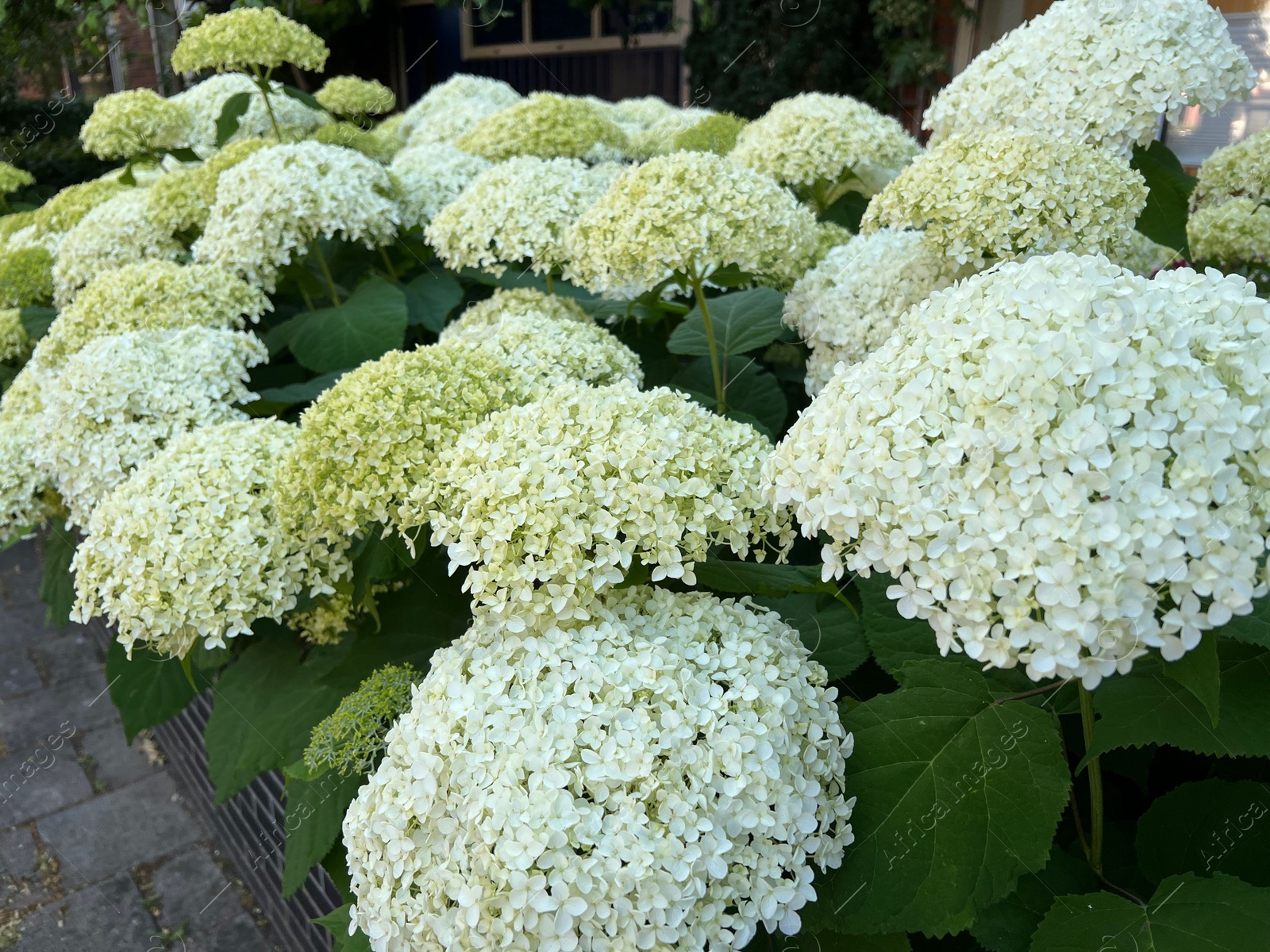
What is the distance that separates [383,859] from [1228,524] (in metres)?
0.89

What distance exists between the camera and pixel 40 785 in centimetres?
330

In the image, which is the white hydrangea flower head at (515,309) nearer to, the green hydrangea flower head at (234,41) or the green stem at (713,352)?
the green stem at (713,352)

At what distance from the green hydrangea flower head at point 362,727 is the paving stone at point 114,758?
2439 mm

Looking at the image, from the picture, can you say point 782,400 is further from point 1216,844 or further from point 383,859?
point 383,859

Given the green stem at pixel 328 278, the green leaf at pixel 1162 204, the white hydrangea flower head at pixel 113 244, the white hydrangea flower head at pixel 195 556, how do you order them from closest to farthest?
the white hydrangea flower head at pixel 195 556 < the green leaf at pixel 1162 204 < the green stem at pixel 328 278 < the white hydrangea flower head at pixel 113 244

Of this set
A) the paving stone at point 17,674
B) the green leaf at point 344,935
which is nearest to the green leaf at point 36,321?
the paving stone at point 17,674

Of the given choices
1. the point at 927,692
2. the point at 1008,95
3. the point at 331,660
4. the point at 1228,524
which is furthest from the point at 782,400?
the point at 1228,524

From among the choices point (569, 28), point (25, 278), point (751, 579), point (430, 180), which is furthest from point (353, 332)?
point (569, 28)

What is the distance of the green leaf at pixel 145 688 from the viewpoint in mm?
1979

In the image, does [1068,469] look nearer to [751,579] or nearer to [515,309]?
[751,579]

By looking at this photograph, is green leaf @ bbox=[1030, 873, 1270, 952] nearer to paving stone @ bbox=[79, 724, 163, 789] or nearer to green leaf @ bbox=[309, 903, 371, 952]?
green leaf @ bbox=[309, 903, 371, 952]

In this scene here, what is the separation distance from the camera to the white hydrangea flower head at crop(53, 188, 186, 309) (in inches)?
104

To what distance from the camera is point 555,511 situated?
1056mm

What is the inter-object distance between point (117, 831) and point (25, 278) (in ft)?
5.86
